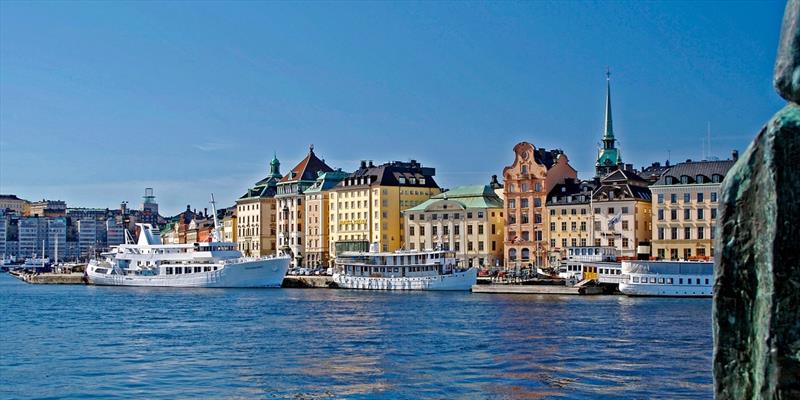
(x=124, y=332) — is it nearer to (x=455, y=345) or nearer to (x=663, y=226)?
(x=455, y=345)

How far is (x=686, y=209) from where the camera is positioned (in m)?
109

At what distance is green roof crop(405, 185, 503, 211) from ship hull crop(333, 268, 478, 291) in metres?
22.3

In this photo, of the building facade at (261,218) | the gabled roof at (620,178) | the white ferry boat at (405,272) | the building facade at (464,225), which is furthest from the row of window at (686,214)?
the building facade at (261,218)

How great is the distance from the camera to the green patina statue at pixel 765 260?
795cm

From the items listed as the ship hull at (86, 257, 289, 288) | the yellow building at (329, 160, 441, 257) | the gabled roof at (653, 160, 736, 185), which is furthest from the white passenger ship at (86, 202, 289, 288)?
the gabled roof at (653, 160, 736, 185)

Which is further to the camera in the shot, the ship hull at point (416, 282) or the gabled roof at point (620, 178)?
the gabled roof at point (620, 178)

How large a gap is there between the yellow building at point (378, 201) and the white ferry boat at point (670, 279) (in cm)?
5357

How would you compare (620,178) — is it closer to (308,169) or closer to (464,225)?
(464,225)

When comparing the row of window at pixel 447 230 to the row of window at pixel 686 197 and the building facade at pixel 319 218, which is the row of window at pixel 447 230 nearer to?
the building facade at pixel 319 218

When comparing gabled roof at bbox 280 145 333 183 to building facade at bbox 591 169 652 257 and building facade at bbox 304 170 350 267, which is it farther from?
building facade at bbox 591 169 652 257

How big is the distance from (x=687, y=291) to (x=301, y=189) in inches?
3164

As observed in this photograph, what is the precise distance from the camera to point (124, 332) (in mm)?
55750

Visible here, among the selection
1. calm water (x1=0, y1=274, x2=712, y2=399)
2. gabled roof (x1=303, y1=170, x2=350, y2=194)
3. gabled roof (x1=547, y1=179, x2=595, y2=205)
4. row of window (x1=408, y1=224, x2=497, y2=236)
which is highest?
gabled roof (x1=303, y1=170, x2=350, y2=194)

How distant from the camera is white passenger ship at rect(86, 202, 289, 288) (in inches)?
4673
